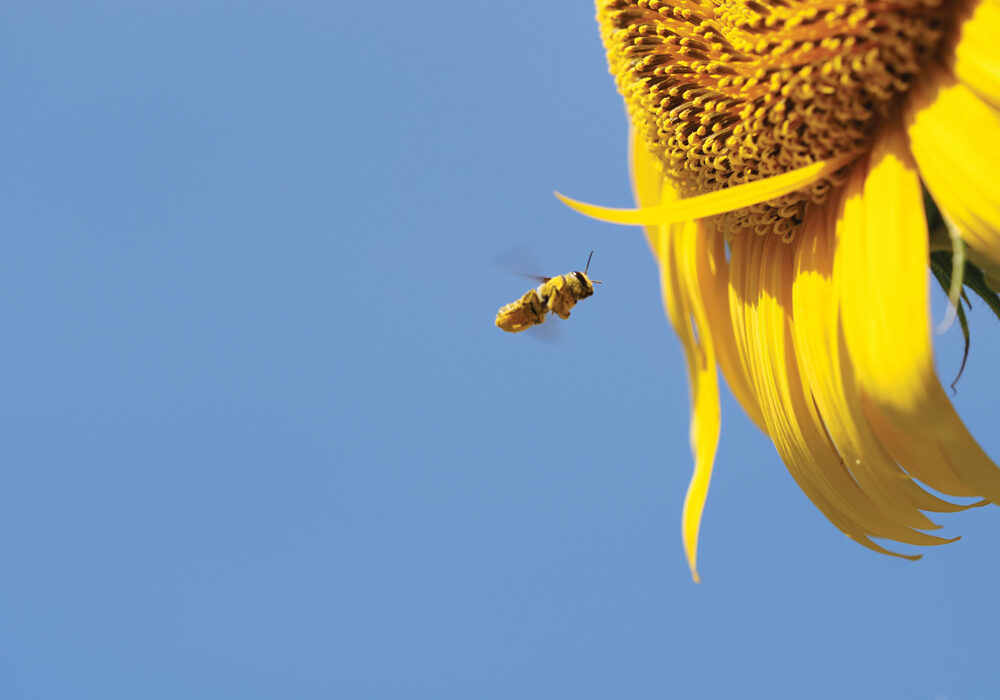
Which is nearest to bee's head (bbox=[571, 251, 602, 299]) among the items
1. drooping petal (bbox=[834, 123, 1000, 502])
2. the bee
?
the bee

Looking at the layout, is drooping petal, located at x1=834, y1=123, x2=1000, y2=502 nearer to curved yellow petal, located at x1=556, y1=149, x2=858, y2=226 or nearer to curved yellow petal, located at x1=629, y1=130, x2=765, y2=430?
curved yellow petal, located at x1=556, y1=149, x2=858, y2=226

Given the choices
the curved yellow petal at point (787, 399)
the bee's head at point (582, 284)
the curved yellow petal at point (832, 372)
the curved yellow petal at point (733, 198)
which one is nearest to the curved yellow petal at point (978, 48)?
the curved yellow petal at point (733, 198)

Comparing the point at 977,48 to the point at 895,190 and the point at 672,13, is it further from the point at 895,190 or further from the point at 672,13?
the point at 672,13

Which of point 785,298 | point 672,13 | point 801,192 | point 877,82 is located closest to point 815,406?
point 785,298

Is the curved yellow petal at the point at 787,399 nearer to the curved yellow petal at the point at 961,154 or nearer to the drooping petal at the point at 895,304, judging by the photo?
the drooping petal at the point at 895,304

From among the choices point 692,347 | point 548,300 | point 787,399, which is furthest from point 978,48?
point 548,300

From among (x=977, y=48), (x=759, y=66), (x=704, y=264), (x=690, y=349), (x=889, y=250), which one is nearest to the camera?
(x=977, y=48)

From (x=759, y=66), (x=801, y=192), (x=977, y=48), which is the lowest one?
(x=977, y=48)
